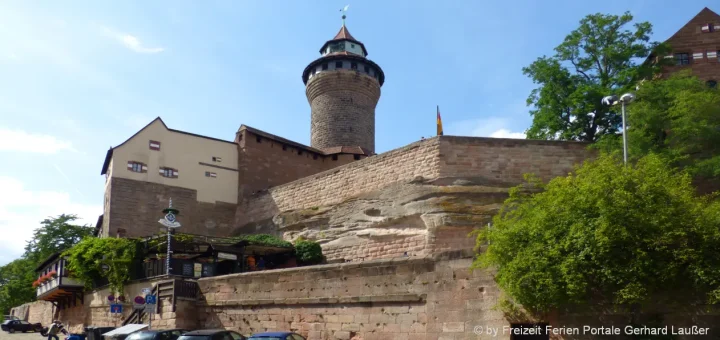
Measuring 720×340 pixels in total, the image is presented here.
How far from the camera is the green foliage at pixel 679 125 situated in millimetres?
22672

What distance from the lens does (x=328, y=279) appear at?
59.5 ft

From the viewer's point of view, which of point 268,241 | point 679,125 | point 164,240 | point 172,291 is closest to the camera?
point 172,291

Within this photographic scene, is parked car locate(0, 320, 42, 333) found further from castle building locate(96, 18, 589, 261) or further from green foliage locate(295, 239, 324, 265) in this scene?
green foliage locate(295, 239, 324, 265)

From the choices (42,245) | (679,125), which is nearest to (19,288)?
(42,245)

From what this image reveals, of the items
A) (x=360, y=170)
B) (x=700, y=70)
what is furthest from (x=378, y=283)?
(x=700, y=70)

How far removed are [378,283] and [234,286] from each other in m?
5.94

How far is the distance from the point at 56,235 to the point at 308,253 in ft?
107

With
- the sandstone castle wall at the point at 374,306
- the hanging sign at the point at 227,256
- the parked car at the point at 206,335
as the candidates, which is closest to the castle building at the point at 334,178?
the sandstone castle wall at the point at 374,306

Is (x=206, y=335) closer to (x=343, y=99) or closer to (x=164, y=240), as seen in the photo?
(x=164, y=240)

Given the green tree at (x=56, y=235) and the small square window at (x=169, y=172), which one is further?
the green tree at (x=56, y=235)

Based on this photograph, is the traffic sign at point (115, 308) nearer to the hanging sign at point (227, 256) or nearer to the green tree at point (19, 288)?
the hanging sign at point (227, 256)

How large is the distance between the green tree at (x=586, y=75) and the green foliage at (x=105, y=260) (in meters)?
17.3

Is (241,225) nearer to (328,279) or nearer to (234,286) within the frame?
(234,286)

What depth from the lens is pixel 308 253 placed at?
1150 inches
